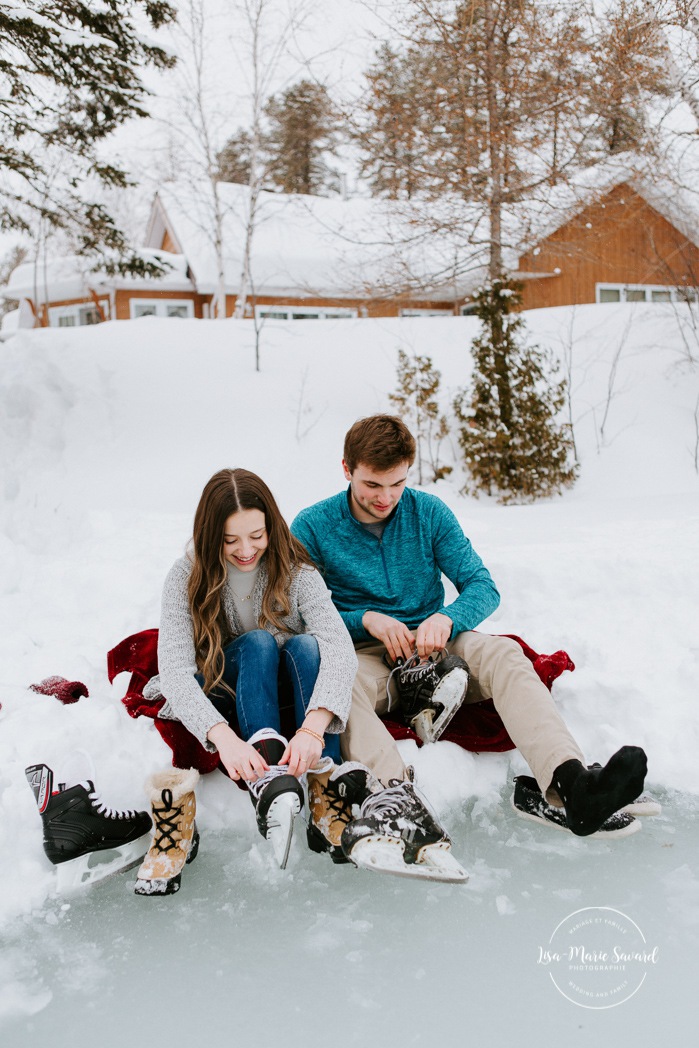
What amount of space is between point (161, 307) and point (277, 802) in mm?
17135

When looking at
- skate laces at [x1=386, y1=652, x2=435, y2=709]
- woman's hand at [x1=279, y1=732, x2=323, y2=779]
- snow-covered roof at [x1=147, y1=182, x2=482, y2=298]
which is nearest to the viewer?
woman's hand at [x1=279, y1=732, x2=323, y2=779]

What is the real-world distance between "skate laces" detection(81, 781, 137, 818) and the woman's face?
0.74m

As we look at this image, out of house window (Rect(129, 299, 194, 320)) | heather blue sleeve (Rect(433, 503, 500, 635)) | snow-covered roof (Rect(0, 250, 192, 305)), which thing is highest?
snow-covered roof (Rect(0, 250, 192, 305))

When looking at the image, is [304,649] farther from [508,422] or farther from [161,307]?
[161,307]

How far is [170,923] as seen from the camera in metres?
1.94

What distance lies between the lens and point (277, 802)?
1919mm

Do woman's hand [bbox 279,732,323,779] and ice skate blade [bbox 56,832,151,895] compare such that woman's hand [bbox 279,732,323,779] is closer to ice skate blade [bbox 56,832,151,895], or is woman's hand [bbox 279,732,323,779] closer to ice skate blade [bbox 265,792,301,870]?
ice skate blade [bbox 265,792,301,870]

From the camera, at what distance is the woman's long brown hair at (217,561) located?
2332mm

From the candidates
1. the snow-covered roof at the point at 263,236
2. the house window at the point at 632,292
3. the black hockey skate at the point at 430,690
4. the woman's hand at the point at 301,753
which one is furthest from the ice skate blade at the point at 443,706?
the snow-covered roof at the point at 263,236

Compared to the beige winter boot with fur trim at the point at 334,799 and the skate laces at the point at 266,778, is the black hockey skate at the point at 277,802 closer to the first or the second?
the skate laces at the point at 266,778

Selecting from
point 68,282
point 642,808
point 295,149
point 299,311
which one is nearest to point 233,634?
point 642,808

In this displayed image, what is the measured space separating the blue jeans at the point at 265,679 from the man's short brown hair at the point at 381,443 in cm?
61

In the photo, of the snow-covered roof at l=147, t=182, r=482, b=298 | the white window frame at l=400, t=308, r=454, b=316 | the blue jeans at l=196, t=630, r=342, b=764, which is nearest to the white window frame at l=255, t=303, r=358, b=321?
the snow-covered roof at l=147, t=182, r=482, b=298

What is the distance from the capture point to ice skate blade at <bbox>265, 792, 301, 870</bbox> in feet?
6.23
